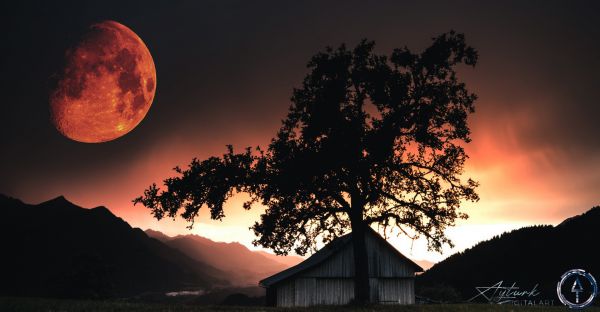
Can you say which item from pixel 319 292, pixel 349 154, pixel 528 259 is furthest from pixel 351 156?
pixel 528 259

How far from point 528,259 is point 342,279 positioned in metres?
65.6

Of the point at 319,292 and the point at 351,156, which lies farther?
the point at 319,292

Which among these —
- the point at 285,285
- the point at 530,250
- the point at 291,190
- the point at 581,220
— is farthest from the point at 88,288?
the point at 581,220

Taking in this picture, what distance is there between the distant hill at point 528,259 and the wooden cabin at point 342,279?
29376mm

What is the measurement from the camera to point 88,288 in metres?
63.2

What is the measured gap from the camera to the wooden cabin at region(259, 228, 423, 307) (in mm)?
43500

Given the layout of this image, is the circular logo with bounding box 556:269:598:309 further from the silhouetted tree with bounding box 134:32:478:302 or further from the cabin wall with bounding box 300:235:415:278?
the cabin wall with bounding box 300:235:415:278

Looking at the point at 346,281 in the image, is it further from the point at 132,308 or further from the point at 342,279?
the point at 132,308

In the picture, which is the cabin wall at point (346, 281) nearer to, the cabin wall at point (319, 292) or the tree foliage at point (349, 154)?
the cabin wall at point (319, 292)

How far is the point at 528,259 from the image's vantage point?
3649 inches

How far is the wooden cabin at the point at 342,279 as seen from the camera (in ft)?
143

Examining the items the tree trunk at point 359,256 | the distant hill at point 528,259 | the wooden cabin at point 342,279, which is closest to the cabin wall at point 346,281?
the wooden cabin at point 342,279

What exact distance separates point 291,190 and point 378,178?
5551 mm

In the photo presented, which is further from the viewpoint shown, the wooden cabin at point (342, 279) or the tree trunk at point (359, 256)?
the wooden cabin at point (342, 279)
